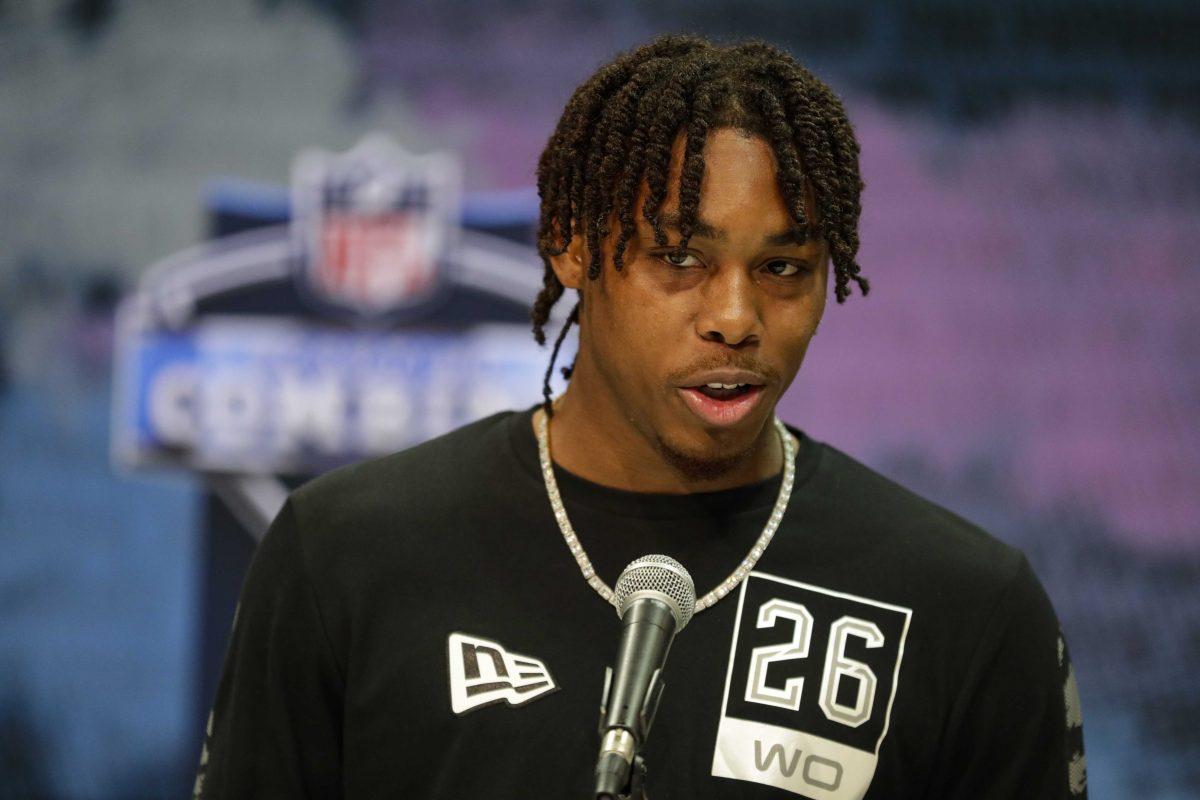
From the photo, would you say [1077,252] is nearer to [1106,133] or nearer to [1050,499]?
[1106,133]

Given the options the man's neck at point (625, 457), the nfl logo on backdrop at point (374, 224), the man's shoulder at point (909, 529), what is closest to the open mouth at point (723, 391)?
the man's neck at point (625, 457)

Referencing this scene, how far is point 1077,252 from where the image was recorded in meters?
Result: 3.50

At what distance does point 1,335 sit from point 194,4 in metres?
0.97

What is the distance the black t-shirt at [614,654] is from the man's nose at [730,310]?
0.26 metres

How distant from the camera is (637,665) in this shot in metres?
1.19

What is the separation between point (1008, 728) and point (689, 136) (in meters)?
0.79

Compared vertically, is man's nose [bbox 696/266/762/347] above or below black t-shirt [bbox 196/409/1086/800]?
above

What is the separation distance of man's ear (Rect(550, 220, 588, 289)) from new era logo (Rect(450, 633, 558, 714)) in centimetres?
48

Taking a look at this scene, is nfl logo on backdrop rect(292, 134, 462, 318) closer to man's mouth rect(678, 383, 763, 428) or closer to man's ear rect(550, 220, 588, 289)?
man's ear rect(550, 220, 588, 289)

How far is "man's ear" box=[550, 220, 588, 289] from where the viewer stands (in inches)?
70.6

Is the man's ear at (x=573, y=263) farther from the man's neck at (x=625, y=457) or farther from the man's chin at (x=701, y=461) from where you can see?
the man's chin at (x=701, y=461)

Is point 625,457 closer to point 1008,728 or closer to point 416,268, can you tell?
point 1008,728

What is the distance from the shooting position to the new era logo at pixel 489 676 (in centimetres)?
163

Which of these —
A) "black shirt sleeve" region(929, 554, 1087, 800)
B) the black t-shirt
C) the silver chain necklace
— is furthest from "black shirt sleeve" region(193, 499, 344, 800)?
"black shirt sleeve" region(929, 554, 1087, 800)
